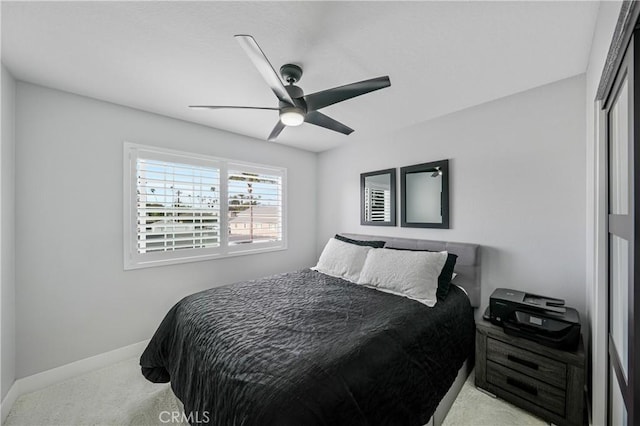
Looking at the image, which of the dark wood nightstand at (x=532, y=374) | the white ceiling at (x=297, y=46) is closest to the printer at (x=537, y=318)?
the dark wood nightstand at (x=532, y=374)

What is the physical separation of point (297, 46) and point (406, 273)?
1974mm

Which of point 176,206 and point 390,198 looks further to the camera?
point 390,198

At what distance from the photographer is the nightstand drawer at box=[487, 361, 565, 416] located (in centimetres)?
167

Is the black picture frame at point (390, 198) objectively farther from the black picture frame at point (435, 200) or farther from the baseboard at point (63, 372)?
the baseboard at point (63, 372)

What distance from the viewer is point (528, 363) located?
180cm

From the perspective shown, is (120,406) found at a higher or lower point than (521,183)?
lower

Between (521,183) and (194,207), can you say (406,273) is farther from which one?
(194,207)

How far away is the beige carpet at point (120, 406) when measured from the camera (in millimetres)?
1755

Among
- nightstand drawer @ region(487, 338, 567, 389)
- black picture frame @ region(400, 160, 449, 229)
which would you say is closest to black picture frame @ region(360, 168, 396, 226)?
black picture frame @ region(400, 160, 449, 229)

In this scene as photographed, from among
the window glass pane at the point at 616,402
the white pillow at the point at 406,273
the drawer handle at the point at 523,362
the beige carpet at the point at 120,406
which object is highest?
the white pillow at the point at 406,273

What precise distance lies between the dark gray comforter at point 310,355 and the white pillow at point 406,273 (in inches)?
4.7

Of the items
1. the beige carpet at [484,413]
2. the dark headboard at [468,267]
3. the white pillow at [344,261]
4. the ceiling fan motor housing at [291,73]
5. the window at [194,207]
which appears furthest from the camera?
the white pillow at [344,261]

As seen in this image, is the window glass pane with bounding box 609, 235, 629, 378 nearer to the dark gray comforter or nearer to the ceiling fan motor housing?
the dark gray comforter

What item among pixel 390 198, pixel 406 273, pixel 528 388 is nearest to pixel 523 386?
pixel 528 388
